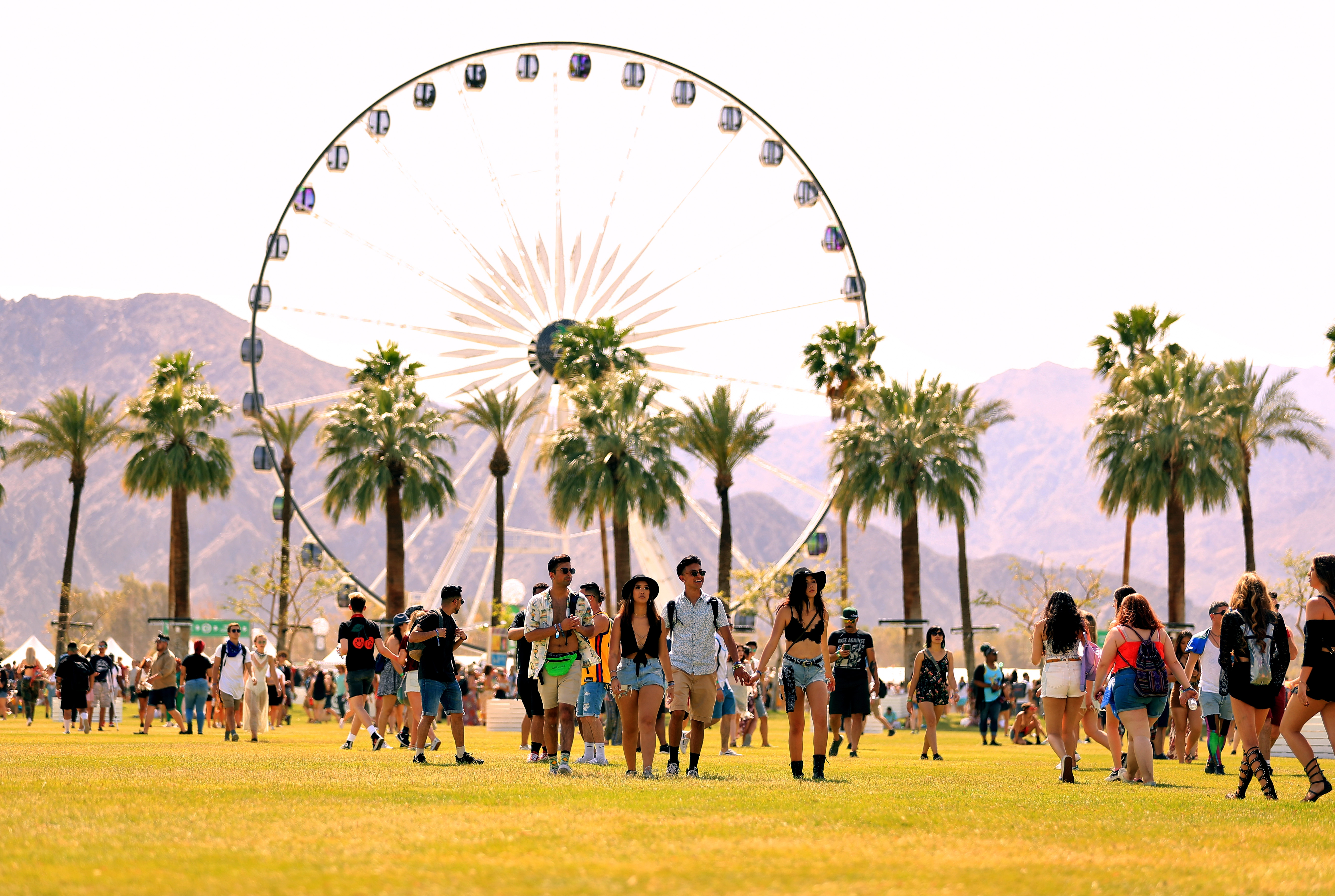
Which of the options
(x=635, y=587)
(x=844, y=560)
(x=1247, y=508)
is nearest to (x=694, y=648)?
(x=635, y=587)

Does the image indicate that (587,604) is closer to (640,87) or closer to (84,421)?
(640,87)

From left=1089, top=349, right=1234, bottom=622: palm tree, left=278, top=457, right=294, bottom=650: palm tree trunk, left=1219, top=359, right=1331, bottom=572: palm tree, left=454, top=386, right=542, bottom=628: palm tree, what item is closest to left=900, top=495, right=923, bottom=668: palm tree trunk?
left=1089, top=349, right=1234, bottom=622: palm tree

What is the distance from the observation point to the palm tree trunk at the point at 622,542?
4831cm

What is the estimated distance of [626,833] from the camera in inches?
325

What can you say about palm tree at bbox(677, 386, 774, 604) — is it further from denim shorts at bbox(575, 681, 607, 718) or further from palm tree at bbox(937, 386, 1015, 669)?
denim shorts at bbox(575, 681, 607, 718)

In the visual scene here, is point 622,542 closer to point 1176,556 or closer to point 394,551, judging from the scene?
point 394,551

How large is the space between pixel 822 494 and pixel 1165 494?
425 inches

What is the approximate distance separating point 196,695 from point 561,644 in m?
12.6

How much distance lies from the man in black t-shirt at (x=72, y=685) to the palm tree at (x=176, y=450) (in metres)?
26.9

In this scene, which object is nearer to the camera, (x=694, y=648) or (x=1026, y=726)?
(x=694, y=648)

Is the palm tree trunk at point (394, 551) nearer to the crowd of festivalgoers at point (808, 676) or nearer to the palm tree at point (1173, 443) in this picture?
the palm tree at point (1173, 443)

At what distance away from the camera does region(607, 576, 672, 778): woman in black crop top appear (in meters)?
12.7

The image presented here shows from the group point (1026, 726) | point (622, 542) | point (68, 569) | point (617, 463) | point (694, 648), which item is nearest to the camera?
point (694, 648)

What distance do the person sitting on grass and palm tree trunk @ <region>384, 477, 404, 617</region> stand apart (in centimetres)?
2346
